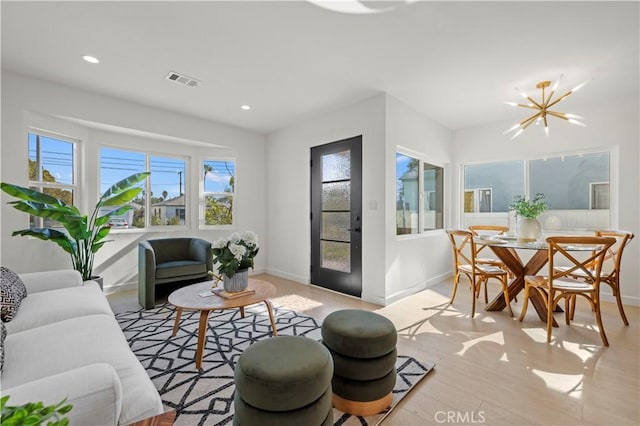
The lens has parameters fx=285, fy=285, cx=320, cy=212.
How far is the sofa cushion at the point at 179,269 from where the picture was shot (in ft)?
11.3

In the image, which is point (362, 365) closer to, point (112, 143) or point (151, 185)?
point (151, 185)

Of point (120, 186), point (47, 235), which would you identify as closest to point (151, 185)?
point (120, 186)

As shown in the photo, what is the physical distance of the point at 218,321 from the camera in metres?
3.02

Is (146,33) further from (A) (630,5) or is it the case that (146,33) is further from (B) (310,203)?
(A) (630,5)

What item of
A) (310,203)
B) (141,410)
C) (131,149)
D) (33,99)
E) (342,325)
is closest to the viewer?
(141,410)

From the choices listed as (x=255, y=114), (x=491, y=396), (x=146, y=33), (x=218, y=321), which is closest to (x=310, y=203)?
(x=255, y=114)

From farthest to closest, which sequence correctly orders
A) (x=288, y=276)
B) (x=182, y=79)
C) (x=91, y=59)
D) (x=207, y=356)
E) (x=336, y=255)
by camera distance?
(x=288, y=276), (x=336, y=255), (x=182, y=79), (x=91, y=59), (x=207, y=356)

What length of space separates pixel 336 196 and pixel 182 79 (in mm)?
2439

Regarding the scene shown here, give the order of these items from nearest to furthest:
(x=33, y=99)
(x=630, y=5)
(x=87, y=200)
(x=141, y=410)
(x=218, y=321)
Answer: (x=141, y=410), (x=630, y=5), (x=218, y=321), (x=33, y=99), (x=87, y=200)

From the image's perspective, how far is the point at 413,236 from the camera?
4160 mm

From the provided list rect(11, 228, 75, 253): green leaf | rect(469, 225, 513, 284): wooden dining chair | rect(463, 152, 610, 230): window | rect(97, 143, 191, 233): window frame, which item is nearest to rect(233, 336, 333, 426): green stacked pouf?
rect(469, 225, 513, 284): wooden dining chair

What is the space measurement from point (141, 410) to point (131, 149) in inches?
169

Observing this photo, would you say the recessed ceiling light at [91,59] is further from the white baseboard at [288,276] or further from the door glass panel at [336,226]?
the white baseboard at [288,276]

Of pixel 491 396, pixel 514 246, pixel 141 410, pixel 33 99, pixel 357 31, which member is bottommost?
pixel 491 396
